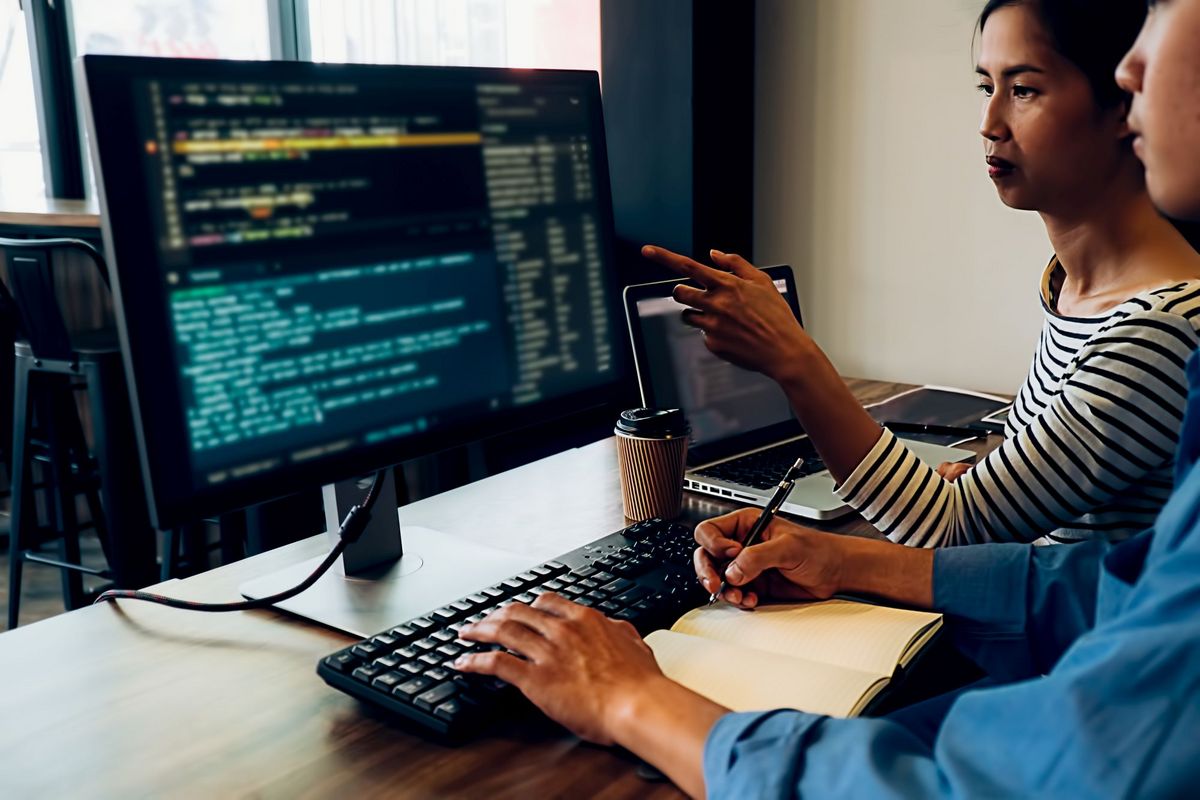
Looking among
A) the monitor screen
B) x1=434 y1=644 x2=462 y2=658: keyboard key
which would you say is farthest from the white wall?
x1=434 y1=644 x2=462 y2=658: keyboard key

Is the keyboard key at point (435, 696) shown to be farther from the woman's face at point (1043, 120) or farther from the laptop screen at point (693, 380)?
the woman's face at point (1043, 120)

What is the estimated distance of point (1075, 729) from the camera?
521mm

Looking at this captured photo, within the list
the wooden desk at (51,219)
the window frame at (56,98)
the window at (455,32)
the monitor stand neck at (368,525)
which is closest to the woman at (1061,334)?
the monitor stand neck at (368,525)

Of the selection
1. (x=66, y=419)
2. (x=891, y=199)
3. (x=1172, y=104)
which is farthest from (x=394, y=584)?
(x=66, y=419)

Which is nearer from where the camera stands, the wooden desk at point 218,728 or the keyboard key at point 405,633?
the wooden desk at point 218,728

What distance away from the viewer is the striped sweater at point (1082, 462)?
1.02 m

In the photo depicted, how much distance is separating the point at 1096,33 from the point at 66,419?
7.64ft

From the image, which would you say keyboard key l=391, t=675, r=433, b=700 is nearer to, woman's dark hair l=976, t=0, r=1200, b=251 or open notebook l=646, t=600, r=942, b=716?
open notebook l=646, t=600, r=942, b=716

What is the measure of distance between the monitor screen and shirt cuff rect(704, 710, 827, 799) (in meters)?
0.41

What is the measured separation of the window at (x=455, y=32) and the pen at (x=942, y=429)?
1.83 meters

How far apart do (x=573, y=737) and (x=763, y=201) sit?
1.81m

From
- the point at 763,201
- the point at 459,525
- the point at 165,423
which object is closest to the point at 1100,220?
the point at 459,525

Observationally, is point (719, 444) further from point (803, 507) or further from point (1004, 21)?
point (1004, 21)

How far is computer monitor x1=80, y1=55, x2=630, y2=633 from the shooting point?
31.0 inches
